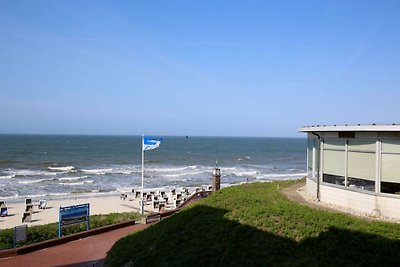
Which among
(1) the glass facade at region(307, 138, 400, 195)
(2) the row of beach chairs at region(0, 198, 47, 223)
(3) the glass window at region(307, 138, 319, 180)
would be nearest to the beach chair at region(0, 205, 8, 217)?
(2) the row of beach chairs at region(0, 198, 47, 223)

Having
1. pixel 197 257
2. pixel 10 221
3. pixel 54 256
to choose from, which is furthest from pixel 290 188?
pixel 10 221

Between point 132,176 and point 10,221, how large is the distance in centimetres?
2565

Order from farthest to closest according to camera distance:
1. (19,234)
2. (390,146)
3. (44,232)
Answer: (44,232), (19,234), (390,146)

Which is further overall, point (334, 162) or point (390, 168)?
point (334, 162)

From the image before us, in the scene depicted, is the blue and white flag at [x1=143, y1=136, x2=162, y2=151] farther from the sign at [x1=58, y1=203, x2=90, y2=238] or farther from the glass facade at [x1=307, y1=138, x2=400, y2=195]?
the glass facade at [x1=307, y1=138, x2=400, y2=195]

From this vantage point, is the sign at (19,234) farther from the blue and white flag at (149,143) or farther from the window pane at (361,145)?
the window pane at (361,145)

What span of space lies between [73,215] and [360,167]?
10.8 metres

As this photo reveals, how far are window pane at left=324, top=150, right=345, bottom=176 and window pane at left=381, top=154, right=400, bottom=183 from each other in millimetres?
1394

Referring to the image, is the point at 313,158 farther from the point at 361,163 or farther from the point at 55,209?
the point at 55,209

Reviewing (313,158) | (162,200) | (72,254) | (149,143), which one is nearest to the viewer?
(72,254)

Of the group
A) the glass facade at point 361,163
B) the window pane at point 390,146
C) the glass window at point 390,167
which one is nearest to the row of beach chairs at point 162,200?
the glass facade at point 361,163

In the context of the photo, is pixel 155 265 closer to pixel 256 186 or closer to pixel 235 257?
pixel 235 257

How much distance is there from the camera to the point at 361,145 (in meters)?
10.6

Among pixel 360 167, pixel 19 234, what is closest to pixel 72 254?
pixel 19 234
